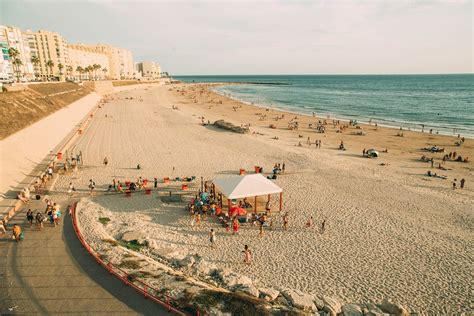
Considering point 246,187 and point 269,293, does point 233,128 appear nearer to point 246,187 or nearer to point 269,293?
point 246,187

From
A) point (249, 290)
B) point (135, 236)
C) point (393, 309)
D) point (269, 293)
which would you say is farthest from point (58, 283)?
point (393, 309)

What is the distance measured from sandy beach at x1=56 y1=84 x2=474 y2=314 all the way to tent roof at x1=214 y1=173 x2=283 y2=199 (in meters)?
1.65

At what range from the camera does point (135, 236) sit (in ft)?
45.0

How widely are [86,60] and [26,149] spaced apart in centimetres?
14061

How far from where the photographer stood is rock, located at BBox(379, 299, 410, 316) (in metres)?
9.52

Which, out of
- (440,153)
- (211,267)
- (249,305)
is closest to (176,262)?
(211,267)

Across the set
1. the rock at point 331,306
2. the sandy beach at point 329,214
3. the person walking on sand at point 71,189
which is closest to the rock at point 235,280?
the sandy beach at point 329,214

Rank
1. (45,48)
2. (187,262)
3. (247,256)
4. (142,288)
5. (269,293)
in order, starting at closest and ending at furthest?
(142,288)
(269,293)
(187,262)
(247,256)
(45,48)

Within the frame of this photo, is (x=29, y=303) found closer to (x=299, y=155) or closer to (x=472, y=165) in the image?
(x=299, y=155)

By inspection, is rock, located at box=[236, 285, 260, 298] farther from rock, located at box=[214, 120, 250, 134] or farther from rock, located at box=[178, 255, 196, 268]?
rock, located at box=[214, 120, 250, 134]

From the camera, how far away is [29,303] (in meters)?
8.91

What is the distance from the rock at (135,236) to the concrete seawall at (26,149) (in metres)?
8.29

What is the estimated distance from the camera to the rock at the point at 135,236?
1335 centimetres

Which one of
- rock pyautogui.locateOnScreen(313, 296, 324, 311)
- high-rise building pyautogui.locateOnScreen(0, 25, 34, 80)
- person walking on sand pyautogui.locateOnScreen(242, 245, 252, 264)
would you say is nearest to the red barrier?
rock pyautogui.locateOnScreen(313, 296, 324, 311)
